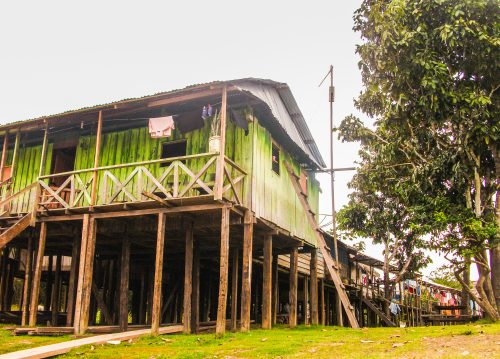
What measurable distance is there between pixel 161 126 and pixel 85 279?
4834 millimetres

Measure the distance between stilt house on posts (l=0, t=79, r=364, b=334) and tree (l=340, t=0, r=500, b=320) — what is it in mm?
3507

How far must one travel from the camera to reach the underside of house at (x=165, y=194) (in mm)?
13812

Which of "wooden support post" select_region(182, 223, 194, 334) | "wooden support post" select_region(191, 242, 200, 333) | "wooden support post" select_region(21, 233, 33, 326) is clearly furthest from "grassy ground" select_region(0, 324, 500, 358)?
"wooden support post" select_region(191, 242, 200, 333)

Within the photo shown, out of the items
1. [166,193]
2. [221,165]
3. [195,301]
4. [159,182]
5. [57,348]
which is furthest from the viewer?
[195,301]

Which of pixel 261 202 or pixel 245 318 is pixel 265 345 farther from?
→ pixel 261 202

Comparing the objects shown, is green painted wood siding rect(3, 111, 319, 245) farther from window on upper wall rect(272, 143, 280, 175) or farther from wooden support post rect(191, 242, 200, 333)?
wooden support post rect(191, 242, 200, 333)

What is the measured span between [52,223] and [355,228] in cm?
1686

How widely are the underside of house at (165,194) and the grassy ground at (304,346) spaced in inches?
45.3

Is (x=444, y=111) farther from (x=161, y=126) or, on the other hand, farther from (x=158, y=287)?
(x=158, y=287)

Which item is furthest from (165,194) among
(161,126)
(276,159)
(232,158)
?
(276,159)

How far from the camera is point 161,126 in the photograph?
15133 millimetres

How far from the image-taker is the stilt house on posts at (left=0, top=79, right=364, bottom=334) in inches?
543

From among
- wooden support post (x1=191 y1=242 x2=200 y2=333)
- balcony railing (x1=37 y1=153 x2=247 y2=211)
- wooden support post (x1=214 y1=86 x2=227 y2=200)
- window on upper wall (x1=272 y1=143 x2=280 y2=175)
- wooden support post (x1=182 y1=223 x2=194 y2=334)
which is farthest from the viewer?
window on upper wall (x1=272 y1=143 x2=280 y2=175)

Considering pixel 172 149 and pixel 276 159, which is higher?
pixel 276 159
